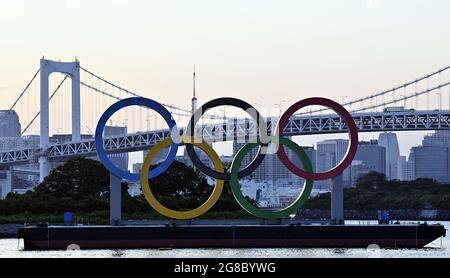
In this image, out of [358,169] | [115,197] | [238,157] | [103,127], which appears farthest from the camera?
[358,169]

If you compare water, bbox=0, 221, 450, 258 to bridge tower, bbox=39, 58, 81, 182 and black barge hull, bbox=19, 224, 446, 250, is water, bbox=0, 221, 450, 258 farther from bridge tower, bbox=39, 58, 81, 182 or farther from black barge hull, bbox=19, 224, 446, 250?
bridge tower, bbox=39, 58, 81, 182

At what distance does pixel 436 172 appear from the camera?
185 metres

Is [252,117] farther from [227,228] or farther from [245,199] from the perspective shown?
[227,228]

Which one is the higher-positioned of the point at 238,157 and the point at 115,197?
the point at 238,157

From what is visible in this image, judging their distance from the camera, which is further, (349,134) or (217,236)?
(217,236)

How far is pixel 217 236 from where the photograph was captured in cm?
3900

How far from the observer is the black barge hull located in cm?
3872

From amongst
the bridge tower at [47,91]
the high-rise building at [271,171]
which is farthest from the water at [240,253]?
the high-rise building at [271,171]

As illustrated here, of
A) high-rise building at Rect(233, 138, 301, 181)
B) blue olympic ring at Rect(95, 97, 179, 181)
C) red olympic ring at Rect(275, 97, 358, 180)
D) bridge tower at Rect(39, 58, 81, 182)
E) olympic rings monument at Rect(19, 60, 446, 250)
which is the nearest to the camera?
red olympic ring at Rect(275, 97, 358, 180)

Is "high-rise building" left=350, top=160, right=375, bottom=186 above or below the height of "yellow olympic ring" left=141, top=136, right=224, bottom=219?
above

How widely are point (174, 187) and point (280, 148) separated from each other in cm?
2982

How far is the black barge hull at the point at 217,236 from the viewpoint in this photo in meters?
38.7

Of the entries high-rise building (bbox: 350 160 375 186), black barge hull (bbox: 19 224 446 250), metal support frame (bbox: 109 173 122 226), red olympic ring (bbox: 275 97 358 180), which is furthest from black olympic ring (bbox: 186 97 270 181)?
high-rise building (bbox: 350 160 375 186)

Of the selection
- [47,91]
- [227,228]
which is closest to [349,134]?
[227,228]
